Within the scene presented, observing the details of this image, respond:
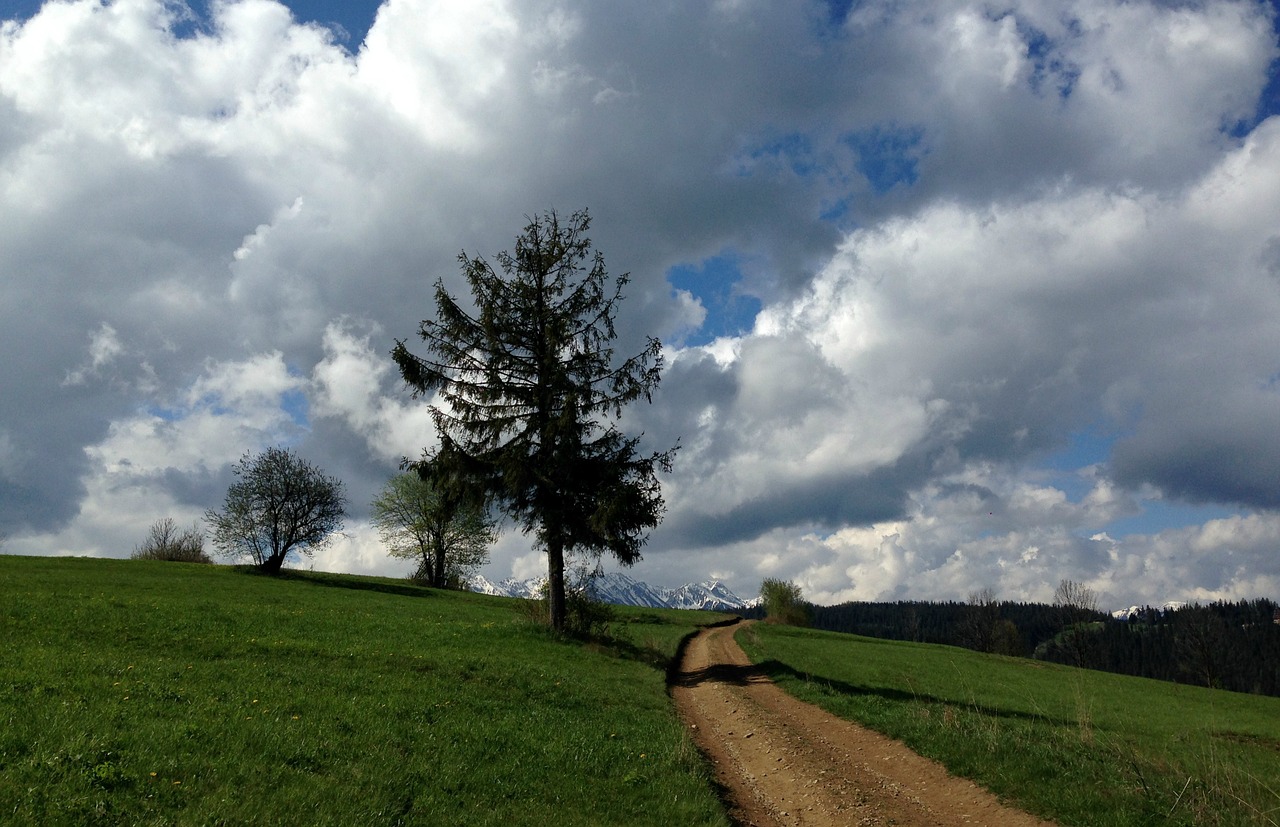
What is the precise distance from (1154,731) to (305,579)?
5734 cm

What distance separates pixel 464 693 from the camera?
15.3 metres

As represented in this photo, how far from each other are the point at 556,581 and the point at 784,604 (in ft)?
219

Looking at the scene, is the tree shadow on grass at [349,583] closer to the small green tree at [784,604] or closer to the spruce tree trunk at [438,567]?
the spruce tree trunk at [438,567]

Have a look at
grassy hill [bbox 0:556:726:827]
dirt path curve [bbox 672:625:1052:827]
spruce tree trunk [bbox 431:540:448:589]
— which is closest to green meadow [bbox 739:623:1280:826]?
dirt path curve [bbox 672:625:1052:827]

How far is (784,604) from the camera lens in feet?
287

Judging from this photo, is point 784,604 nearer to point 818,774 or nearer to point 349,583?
point 349,583

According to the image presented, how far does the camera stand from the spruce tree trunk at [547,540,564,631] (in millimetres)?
27094

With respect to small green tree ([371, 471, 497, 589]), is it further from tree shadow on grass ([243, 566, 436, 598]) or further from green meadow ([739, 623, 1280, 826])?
green meadow ([739, 623, 1280, 826])

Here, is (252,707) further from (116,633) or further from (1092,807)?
(1092,807)

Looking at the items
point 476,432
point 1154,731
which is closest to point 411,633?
point 476,432

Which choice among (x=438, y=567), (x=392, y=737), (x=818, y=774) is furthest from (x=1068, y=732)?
(x=438, y=567)

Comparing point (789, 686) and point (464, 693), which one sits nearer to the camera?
point (464, 693)

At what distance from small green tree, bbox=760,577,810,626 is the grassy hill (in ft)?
227

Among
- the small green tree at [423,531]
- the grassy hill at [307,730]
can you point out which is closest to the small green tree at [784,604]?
the small green tree at [423,531]
